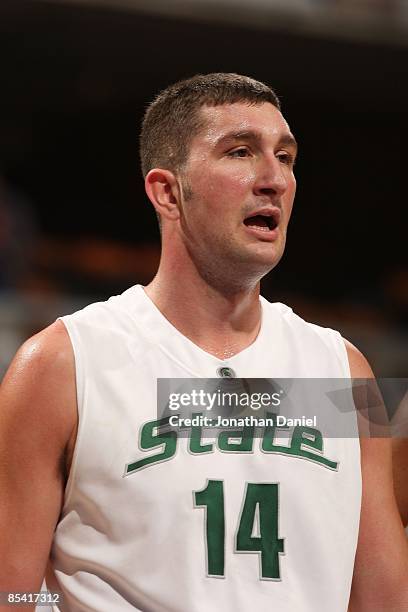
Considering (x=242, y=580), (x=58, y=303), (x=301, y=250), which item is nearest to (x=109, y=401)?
(x=242, y=580)

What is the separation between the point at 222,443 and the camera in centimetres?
190

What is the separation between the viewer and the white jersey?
1.80 m

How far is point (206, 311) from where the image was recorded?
6.68ft

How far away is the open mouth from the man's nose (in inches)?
1.9

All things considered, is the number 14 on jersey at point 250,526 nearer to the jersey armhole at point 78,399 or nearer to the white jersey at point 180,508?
the white jersey at point 180,508

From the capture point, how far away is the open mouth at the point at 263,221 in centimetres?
194

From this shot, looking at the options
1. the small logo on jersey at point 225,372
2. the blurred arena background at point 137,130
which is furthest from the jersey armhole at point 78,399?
the blurred arena background at point 137,130

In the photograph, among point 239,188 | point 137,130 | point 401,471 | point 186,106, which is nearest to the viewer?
point 239,188

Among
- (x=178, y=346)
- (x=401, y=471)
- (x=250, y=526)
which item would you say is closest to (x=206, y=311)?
(x=178, y=346)

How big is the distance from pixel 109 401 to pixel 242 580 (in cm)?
43

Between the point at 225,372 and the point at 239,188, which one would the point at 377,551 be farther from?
the point at 239,188

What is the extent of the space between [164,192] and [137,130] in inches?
225

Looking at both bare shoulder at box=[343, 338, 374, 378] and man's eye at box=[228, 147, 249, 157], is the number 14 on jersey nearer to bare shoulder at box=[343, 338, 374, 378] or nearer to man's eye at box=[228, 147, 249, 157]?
bare shoulder at box=[343, 338, 374, 378]

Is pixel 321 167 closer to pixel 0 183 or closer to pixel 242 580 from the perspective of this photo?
pixel 0 183
